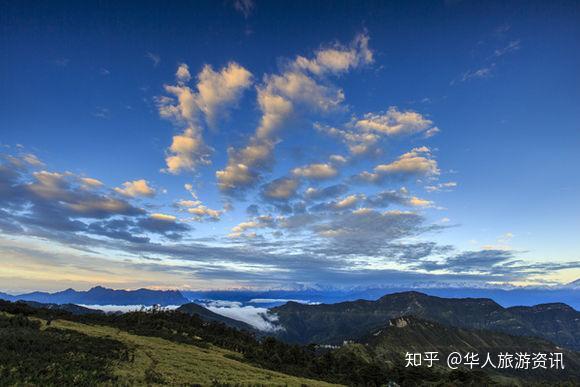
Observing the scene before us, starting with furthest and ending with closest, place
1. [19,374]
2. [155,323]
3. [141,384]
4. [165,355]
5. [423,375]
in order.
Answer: [423,375] → [155,323] → [165,355] → [141,384] → [19,374]

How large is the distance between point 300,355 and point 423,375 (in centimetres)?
6913

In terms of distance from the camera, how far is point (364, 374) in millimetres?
152125

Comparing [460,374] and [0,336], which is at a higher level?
[0,336]

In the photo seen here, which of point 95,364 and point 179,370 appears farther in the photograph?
point 179,370

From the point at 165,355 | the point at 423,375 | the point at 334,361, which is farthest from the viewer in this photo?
the point at 423,375

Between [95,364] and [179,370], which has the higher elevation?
[95,364]

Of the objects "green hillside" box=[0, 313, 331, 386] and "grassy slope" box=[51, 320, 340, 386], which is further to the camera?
"grassy slope" box=[51, 320, 340, 386]

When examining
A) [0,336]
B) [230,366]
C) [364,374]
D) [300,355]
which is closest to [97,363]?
[0,336]

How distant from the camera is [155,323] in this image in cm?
14462

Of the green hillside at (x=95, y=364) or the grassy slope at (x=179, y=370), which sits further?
the grassy slope at (x=179, y=370)

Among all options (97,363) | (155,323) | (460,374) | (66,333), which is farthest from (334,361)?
(97,363)

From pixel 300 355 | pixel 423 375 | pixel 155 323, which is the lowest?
pixel 423 375

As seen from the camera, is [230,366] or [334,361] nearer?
[230,366]

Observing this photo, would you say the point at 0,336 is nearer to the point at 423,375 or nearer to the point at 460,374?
the point at 423,375
